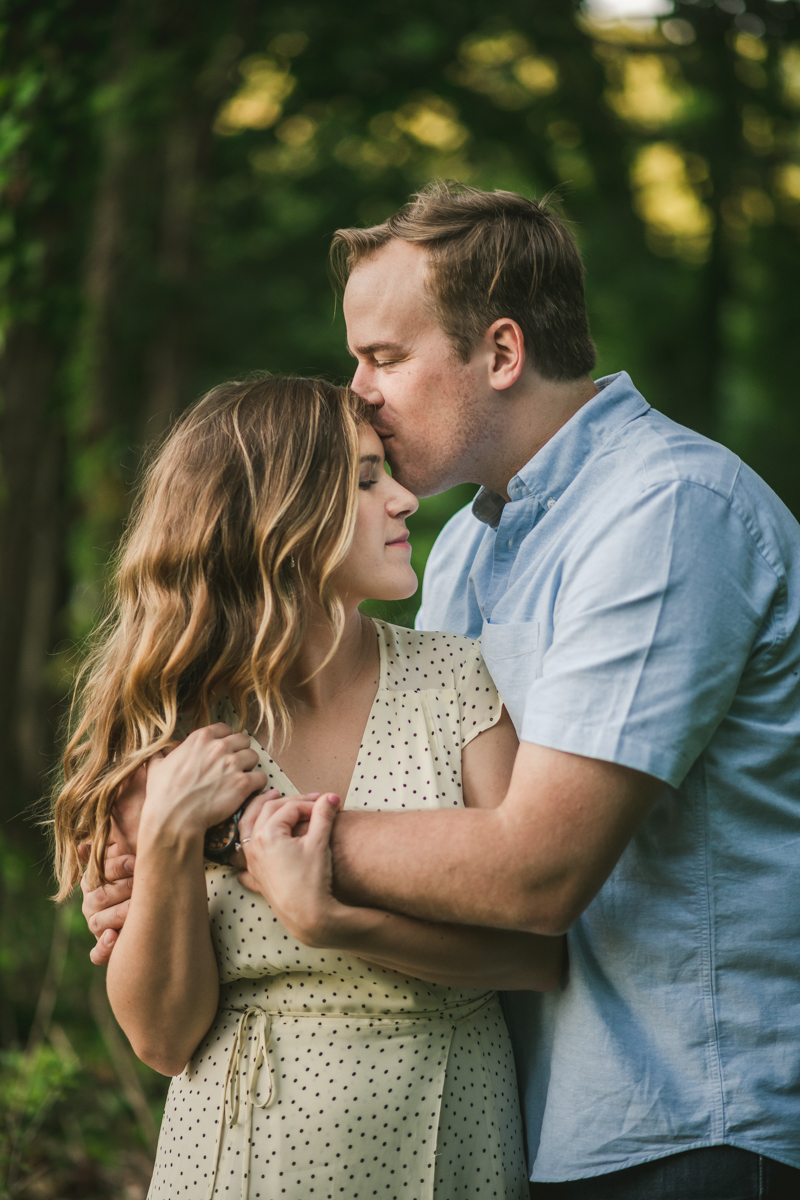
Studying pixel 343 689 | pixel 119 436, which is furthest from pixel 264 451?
pixel 119 436

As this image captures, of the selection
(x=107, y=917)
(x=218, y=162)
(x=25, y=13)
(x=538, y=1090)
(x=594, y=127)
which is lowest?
(x=538, y=1090)

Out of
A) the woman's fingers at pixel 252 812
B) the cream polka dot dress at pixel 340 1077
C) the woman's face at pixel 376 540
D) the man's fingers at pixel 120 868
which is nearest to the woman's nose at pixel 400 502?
the woman's face at pixel 376 540

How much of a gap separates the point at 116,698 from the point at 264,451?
0.62 meters

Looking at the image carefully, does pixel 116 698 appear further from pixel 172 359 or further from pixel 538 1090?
pixel 172 359

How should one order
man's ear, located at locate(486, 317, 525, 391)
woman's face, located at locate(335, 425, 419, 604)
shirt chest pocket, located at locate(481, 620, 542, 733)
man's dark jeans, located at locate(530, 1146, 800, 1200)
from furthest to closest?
man's ear, located at locate(486, 317, 525, 391) < woman's face, located at locate(335, 425, 419, 604) < shirt chest pocket, located at locate(481, 620, 542, 733) < man's dark jeans, located at locate(530, 1146, 800, 1200)

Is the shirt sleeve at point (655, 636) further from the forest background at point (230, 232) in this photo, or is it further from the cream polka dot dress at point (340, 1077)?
the forest background at point (230, 232)

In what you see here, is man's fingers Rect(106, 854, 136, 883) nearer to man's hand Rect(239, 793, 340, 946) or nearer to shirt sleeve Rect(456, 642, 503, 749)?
man's hand Rect(239, 793, 340, 946)

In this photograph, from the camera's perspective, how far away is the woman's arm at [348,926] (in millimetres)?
1787

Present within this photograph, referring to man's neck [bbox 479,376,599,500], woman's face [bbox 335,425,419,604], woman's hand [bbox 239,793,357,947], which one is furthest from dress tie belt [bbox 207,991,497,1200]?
man's neck [bbox 479,376,599,500]

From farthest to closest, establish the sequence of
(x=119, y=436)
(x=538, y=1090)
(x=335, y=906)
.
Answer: (x=119, y=436)
(x=538, y=1090)
(x=335, y=906)

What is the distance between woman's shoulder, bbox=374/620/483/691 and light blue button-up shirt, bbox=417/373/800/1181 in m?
0.25

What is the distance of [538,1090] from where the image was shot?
2.12m

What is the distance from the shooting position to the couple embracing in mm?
1783

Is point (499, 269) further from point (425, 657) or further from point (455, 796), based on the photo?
point (455, 796)
